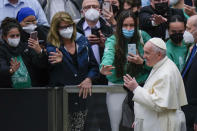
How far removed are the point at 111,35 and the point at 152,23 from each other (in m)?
0.76

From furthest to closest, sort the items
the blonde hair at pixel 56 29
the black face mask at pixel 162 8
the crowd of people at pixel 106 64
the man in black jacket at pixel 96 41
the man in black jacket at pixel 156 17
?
the black face mask at pixel 162 8 → the man in black jacket at pixel 156 17 → the blonde hair at pixel 56 29 → the man in black jacket at pixel 96 41 → the crowd of people at pixel 106 64

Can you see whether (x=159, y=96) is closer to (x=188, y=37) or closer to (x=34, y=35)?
(x=188, y=37)

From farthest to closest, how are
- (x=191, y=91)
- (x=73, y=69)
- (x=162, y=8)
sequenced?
(x=162, y=8)
(x=73, y=69)
(x=191, y=91)

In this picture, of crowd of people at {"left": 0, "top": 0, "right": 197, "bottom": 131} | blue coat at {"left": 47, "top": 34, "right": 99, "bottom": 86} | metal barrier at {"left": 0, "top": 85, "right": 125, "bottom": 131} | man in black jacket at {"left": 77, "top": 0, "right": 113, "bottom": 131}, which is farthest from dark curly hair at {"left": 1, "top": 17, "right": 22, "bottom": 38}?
man in black jacket at {"left": 77, "top": 0, "right": 113, "bottom": 131}

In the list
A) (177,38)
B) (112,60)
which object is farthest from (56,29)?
(177,38)

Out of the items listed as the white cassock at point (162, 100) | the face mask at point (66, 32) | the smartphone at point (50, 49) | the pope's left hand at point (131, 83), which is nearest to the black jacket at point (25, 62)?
the smartphone at point (50, 49)

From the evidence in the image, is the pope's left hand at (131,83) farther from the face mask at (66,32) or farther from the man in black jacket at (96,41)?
the face mask at (66,32)

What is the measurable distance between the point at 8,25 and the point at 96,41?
1494 millimetres

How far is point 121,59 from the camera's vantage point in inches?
349

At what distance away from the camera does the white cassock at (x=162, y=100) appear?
7734mm

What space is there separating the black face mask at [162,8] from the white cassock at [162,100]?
2246 millimetres

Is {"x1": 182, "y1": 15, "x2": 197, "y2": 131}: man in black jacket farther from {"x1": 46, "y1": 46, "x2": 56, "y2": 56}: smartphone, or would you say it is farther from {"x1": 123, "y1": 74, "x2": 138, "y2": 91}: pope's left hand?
{"x1": 46, "y1": 46, "x2": 56, "y2": 56}: smartphone

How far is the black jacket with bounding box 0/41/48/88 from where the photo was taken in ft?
28.5

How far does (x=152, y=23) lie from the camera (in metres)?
9.77
